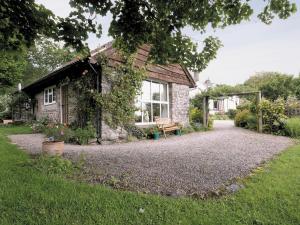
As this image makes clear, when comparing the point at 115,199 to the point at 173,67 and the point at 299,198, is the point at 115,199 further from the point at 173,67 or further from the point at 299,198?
the point at 173,67

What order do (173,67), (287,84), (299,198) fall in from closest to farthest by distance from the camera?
(299,198)
(173,67)
(287,84)

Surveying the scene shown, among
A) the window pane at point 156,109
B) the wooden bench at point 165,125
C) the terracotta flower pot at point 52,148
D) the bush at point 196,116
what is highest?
the window pane at point 156,109

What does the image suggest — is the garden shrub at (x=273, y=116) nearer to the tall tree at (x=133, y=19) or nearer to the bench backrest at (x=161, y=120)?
the bench backrest at (x=161, y=120)

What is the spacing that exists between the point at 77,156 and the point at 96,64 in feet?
15.1

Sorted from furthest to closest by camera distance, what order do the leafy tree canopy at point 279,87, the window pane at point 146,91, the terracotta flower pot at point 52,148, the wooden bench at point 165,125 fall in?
the leafy tree canopy at point 279,87 → the wooden bench at point 165,125 → the window pane at point 146,91 → the terracotta flower pot at point 52,148

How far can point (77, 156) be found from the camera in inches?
257

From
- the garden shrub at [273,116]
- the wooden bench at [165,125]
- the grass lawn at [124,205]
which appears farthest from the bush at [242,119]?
the grass lawn at [124,205]

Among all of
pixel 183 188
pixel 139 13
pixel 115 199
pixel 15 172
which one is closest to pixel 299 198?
pixel 183 188

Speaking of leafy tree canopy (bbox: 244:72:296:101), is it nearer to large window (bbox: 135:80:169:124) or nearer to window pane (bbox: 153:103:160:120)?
large window (bbox: 135:80:169:124)

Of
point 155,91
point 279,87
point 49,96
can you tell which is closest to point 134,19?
point 155,91

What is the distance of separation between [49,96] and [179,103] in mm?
8151

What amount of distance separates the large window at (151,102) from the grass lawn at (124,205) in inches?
300

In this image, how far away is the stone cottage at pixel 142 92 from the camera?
34.4 ft

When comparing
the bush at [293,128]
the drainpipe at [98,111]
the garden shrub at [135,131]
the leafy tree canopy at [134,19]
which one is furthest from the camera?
the bush at [293,128]
